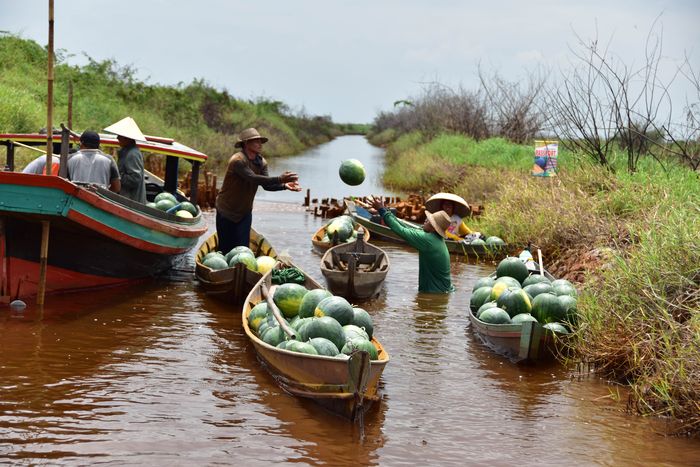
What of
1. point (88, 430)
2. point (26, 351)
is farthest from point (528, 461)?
point (26, 351)

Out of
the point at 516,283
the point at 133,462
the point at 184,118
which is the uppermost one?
the point at 184,118

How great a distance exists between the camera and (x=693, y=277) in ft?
26.6

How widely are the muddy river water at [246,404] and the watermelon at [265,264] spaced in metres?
0.75

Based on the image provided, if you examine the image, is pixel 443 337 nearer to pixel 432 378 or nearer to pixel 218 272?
pixel 432 378

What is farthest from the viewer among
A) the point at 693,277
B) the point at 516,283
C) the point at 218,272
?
the point at 218,272

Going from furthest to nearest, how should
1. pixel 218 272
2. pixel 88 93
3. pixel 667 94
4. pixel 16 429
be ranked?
pixel 88 93, pixel 667 94, pixel 218 272, pixel 16 429

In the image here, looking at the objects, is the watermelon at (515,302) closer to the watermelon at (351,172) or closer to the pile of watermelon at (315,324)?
the pile of watermelon at (315,324)

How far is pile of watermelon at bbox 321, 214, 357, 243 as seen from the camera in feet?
51.6

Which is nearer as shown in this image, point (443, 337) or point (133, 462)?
point (133, 462)

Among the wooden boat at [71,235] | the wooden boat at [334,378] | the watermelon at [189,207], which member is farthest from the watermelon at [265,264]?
the wooden boat at [334,378]

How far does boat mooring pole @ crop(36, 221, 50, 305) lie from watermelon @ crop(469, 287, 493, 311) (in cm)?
490

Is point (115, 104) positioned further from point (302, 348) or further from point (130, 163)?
point (302, 348)

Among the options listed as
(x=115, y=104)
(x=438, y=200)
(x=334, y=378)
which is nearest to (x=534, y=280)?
(x=438, y=200)

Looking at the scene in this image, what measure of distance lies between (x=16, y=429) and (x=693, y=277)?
5845 millimetres
